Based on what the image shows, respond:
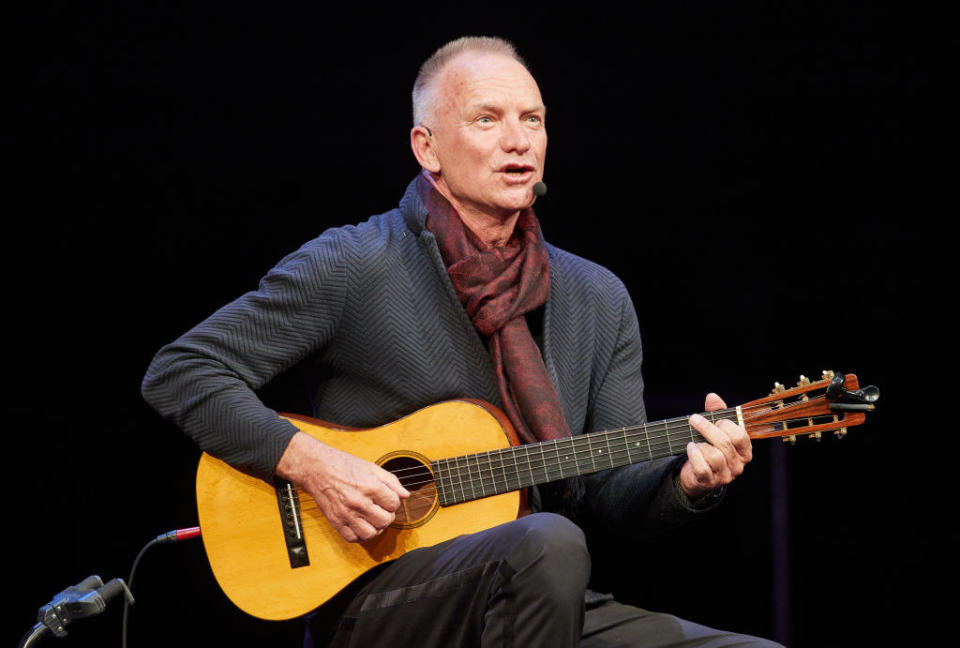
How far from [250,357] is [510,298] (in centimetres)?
70

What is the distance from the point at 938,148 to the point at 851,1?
2.17 feet

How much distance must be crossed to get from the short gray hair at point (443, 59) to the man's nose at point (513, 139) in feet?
0.86

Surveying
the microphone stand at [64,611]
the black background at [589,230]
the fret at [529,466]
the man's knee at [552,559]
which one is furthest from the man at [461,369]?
the black background at [589,230]

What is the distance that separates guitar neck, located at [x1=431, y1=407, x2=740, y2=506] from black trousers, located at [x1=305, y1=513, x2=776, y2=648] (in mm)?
194

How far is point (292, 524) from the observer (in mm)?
2197

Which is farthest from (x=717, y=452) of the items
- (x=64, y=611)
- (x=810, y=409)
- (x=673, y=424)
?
(x=64, y=611)

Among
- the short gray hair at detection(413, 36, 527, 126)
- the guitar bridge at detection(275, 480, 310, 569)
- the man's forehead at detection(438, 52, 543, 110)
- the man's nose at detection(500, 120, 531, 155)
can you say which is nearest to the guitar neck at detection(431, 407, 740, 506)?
the guitar bridge at detection(275, 480, 310, 569)

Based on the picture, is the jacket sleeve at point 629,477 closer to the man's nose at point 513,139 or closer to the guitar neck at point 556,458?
the guitar neck at point 556,458

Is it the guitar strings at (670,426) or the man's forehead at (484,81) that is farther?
the man's forehead at (484,81)

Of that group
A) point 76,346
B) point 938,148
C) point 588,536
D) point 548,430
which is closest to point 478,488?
point 548,430

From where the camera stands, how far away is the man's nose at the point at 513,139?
2.58m

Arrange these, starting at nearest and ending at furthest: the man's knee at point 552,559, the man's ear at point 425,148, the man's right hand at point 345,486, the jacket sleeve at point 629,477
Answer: the man's knee at point 552,559 < the man's right hand at point 345,486 < the jacket sleeve at point 629,477 < the man's ear at point 425,148

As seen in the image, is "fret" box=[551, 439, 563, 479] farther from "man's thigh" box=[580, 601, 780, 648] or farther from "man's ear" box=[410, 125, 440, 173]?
"man's ear" box=[410, 125, 440, 173]

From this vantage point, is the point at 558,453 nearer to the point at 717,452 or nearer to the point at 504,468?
the point at 504,468
